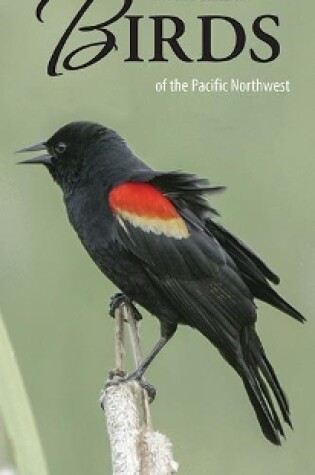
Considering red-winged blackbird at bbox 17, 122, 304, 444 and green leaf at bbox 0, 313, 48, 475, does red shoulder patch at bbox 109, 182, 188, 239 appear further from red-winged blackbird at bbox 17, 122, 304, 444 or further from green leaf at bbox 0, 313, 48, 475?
green leaf at bbox 0, 313, 48, 475

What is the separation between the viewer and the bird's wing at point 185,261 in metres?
2.63

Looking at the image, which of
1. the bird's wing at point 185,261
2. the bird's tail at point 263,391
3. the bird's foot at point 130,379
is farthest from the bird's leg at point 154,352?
the bird's tail at point 263,391

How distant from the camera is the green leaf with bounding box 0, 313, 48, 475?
154 cm

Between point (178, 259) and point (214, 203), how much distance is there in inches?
22.6

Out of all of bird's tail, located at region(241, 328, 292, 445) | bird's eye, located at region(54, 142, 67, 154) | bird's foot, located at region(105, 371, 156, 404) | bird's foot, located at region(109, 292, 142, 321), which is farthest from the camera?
bird's eye, located at region(54, 142, 67, 154)

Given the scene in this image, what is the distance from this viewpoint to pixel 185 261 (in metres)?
2.77

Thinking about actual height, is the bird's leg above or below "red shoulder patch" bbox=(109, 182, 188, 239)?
below

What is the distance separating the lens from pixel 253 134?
3416 mm

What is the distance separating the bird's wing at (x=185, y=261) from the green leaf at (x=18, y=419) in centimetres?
96

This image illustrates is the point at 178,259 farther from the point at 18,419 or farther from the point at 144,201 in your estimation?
the point at 18,419

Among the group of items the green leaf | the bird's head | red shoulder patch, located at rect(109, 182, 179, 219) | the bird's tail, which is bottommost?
the bird's tail

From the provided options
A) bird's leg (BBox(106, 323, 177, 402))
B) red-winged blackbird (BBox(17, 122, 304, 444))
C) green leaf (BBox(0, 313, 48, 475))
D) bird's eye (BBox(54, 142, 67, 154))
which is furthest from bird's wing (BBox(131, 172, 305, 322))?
green leaf (BBox(0, 313, 48, 475))

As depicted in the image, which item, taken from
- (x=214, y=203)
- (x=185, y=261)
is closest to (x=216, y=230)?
(x=185, y=261)

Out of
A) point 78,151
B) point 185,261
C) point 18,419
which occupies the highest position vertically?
point 78,151
